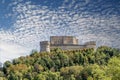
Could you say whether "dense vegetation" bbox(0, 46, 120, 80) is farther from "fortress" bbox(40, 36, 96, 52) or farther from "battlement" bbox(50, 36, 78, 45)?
"battlement" bbox(50, 36, 78, 45)

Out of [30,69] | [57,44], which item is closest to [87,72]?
[30,69]

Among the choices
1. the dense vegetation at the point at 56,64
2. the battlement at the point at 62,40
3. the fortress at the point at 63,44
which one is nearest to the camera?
the dense vegetation at the point at 56,64

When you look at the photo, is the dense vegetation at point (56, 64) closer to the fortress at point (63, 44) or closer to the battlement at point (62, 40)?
the fortress at point (63, 44)

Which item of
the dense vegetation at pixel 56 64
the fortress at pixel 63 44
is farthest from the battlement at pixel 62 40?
the dense vegetation at pixel 56 64

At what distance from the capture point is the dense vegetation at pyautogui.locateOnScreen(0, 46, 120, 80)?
53.1 meters

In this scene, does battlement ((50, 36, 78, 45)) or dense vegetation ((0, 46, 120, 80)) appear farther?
battlement ((50, 36, 78, 45))

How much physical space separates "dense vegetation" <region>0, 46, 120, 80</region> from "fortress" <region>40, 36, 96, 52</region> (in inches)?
67.3

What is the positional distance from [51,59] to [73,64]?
3244 millimetres

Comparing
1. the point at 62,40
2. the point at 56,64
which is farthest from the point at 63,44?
the point at 56,64

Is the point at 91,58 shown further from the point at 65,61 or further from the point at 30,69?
the point at 30,69

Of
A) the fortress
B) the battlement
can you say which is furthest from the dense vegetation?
the battlement

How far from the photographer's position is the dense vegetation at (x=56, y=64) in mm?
53062

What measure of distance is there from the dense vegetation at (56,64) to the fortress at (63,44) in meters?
1.71

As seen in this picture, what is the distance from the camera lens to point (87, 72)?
48969 mm
